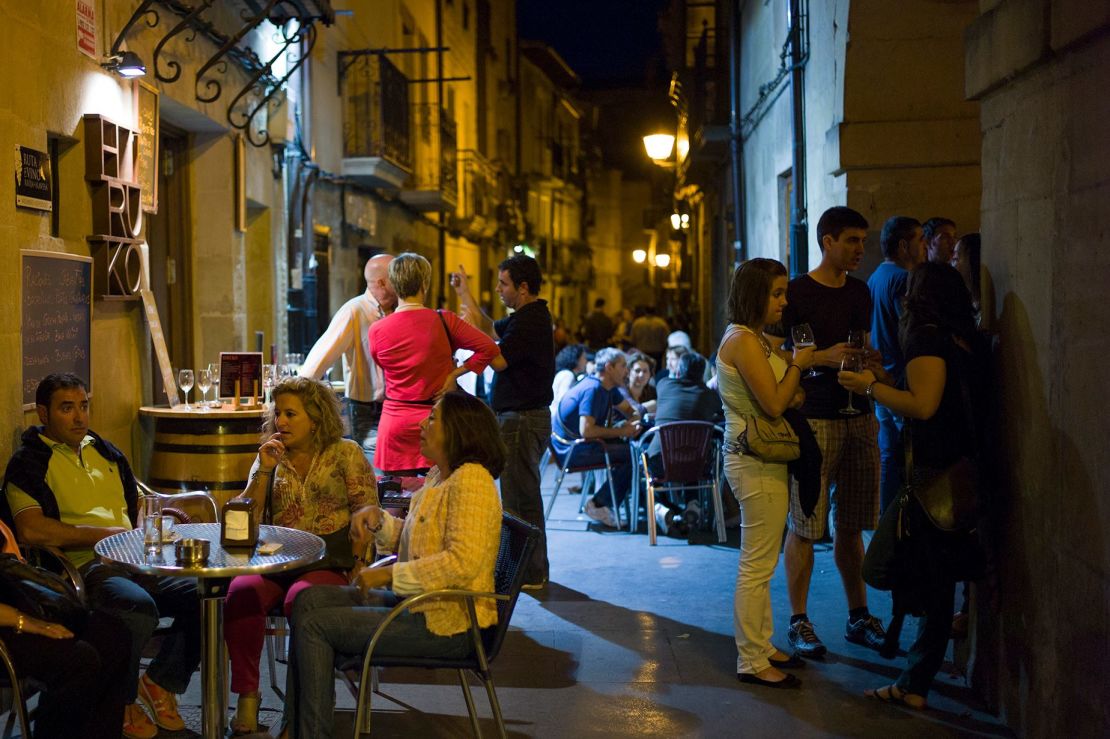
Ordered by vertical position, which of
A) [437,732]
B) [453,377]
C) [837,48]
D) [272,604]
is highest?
[837,48]

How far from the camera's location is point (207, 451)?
619cm

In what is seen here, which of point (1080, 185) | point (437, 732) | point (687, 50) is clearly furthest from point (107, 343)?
point (687, 50)

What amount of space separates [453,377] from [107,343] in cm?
203

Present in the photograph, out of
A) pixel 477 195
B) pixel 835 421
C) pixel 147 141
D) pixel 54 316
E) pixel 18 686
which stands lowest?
pixel 18 686

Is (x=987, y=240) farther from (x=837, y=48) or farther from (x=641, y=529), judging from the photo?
(x=641, y=529)

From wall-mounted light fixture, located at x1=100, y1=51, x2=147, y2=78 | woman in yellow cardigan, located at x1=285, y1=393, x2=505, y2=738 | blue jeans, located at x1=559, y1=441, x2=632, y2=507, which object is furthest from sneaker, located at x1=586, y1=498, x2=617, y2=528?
woman in yellow cardigan, located at x1=285, y1=393, x2=505, y2=738

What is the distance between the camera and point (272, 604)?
14.3ft

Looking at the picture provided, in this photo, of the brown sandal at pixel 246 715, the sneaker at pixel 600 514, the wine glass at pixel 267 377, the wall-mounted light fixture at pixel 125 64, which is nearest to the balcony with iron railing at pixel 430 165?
the sneaker at pixel 600 514

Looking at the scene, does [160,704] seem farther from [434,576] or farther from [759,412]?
[759,412]

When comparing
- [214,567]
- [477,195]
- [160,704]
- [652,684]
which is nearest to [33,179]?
[160,704]

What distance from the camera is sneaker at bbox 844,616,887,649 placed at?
18.1ft

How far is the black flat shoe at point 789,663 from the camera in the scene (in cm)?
522

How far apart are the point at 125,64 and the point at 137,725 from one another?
360cm

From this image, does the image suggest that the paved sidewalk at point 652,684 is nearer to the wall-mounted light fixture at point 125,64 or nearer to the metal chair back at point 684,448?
the metal chair back at point 684,448
